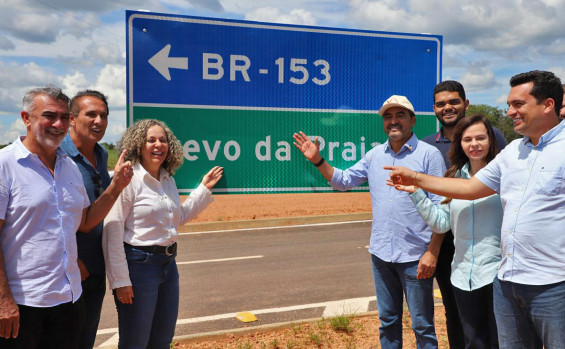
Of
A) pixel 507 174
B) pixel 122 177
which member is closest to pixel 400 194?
pixel 507 174

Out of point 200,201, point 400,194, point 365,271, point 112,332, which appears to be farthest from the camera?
point 365,271

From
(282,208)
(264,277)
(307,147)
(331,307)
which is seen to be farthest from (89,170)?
(282,208)

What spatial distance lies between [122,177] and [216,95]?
0.76 m

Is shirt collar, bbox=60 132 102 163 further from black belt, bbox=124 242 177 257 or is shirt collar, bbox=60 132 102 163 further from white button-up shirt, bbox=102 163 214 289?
black belt, bbox=124 242 177 257

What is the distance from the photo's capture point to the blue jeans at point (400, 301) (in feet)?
10.5

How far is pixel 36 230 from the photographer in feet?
7.73

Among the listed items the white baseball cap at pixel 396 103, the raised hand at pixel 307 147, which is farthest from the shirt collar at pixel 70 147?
the white baseball cap at pixel 396 103

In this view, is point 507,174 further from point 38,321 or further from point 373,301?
point 373,301

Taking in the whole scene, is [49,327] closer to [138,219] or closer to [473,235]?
[138,219]

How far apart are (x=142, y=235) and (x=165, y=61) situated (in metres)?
0.99

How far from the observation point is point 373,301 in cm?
635

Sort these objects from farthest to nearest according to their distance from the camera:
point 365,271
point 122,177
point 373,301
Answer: point 365,271 → point 373,301 → point 122,177

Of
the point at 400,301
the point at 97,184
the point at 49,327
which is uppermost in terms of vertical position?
the point at 97,184

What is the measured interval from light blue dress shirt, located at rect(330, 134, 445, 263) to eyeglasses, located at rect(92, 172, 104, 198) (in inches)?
55.2
